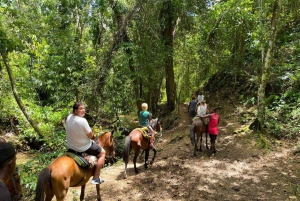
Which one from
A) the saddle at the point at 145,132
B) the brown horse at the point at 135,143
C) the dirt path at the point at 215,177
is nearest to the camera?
the dirt path at the point at 215,177

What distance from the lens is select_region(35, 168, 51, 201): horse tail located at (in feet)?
12.9

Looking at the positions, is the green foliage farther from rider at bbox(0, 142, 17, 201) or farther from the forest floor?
rider at bbox(0, 142, 17, 201)

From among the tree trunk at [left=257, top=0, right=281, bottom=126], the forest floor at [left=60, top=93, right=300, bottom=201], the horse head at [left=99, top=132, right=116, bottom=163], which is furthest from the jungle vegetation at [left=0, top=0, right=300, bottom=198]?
the horse head at [left=99, top=132, right=116, bottom=163]

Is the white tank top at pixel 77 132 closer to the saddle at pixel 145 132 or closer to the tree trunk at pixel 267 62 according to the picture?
the saddle at pixel 145 132

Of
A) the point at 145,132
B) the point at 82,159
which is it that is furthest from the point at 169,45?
the point at 82,159

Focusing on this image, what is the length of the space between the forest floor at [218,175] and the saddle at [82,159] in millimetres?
1310

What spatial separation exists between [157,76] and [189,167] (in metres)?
7.89

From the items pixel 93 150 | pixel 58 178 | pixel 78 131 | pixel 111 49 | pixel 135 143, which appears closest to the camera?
pixel 58 178

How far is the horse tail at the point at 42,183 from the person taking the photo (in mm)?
3941

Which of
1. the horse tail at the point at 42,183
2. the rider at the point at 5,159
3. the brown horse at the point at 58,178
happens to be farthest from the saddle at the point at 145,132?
the rider at the point at 5,159

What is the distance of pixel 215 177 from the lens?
22.1 feet

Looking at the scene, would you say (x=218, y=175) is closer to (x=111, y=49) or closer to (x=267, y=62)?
(x=267, y=62)

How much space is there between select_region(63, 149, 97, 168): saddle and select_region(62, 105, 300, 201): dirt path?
1310mm

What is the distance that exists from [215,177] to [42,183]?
475 cm
